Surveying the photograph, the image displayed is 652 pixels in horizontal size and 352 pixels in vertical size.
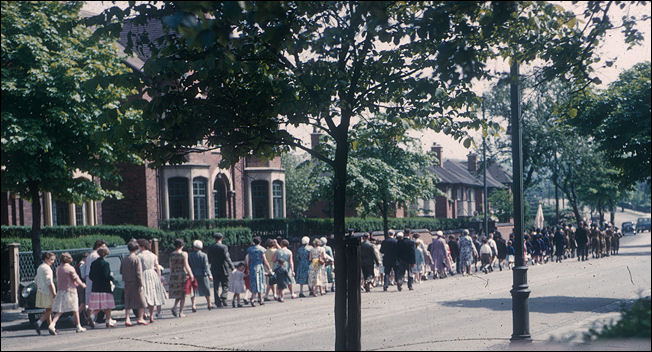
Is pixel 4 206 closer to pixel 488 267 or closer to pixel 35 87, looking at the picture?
pixel 35 87

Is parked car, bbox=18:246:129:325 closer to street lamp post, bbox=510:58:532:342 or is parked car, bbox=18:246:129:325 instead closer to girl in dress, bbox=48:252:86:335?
girl in dress, bbox=48:252:86:335

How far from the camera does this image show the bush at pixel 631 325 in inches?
203

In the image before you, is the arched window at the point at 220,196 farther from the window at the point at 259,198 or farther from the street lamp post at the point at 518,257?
the street lamp post at the point at 518,257

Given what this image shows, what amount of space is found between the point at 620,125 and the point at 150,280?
33.9ft

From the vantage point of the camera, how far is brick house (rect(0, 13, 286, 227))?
97.4ft

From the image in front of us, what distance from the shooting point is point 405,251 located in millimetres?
19469

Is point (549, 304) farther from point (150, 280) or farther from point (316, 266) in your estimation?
point (150, 280)

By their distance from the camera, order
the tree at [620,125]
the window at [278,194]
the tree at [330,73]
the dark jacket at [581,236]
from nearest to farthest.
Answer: the tree at [330,73], the tree at [620,125], the dark jacket at [581,236], the window at [278,194]

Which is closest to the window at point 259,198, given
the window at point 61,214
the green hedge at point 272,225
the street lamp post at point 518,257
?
the green hedge at point 272,225

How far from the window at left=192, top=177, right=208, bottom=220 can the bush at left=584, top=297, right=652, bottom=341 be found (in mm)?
28940

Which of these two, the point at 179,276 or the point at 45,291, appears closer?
the point at 45,291

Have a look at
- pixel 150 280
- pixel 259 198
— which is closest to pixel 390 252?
pixel 150 280

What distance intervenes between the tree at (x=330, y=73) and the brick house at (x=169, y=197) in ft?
70.8

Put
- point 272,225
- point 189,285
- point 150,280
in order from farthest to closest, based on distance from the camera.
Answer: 1. point 272,225
2. point 189,285
3. point 150,280
